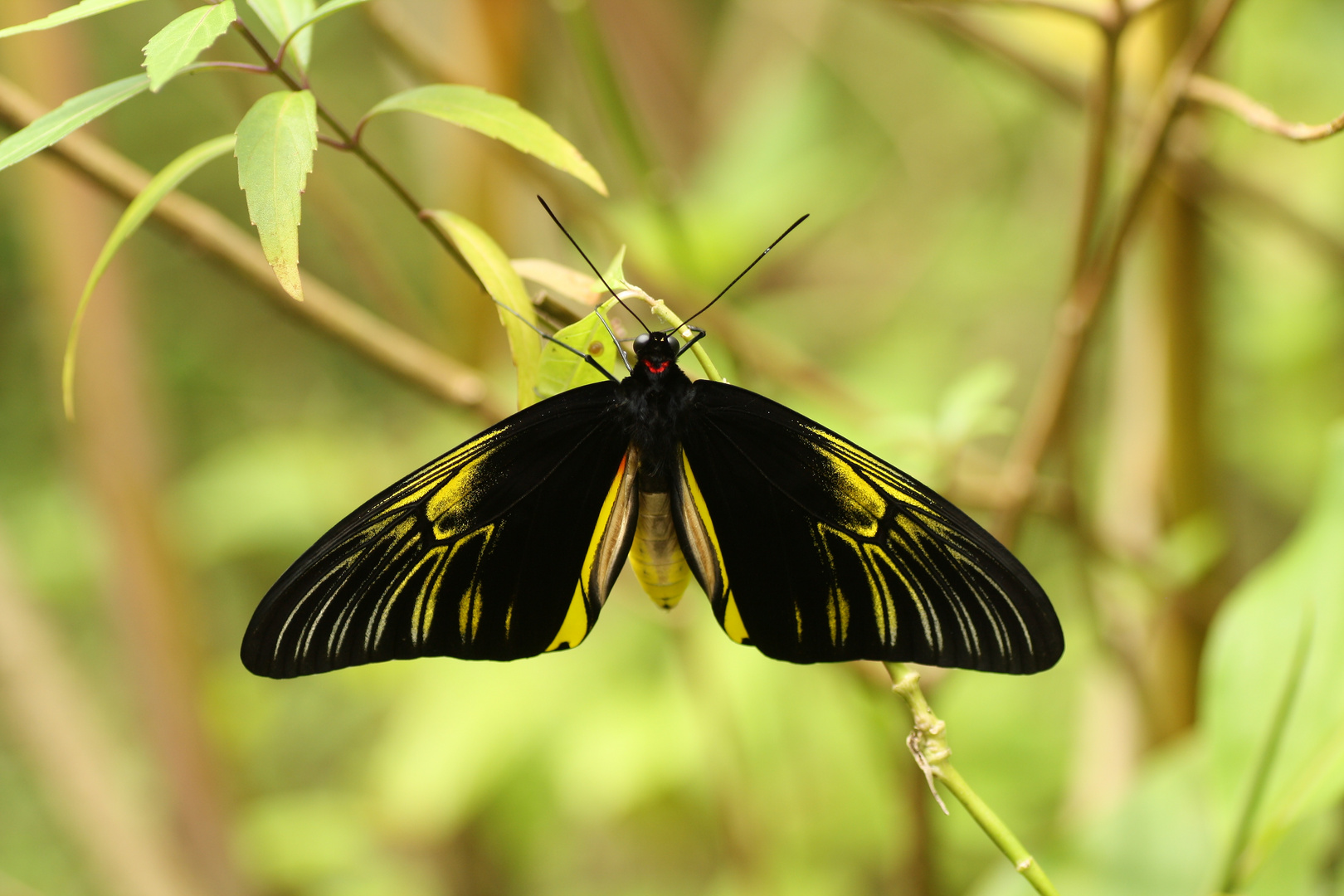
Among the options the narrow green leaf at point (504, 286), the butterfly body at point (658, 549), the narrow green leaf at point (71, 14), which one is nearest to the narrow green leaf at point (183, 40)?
the narrow green leaf at point (71, 14)

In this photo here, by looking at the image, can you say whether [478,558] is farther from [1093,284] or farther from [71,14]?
[1093,284]

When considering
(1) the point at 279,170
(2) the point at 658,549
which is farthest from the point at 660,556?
(1) the point at 279,170

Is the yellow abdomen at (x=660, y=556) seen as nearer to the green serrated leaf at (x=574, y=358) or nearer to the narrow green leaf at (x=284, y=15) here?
the green serrated leaf at (x=574, y=358)

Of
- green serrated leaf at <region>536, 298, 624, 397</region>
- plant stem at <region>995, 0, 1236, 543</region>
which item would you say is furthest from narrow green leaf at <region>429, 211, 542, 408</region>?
plant stem at <region>995, 0, 1236, 543</region>

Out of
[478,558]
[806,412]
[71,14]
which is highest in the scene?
[806,412]

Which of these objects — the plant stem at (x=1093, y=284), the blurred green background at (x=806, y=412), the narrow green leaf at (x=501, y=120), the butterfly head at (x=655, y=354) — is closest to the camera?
the narrow green leaf at (x=501, y=120)

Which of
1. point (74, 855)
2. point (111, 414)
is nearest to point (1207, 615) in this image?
point (111, 414)

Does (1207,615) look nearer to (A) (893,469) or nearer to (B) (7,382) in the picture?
(A) (893,469)
